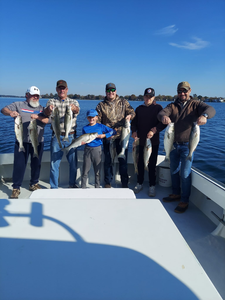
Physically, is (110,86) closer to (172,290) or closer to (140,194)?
(140,194)

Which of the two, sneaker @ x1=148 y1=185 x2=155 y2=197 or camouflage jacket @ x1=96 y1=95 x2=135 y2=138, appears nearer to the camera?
camouflage jacket @ x1=96 y1=95 x2=135 y2=138

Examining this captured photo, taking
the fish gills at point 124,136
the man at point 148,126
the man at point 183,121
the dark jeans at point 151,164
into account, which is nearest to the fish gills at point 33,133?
the fish gills at point 124,136

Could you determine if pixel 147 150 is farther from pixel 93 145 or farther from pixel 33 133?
pixel 33 133

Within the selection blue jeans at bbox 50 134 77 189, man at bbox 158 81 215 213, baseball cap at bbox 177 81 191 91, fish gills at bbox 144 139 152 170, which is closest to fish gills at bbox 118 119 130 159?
fish gills at bbox 144 139 152 170

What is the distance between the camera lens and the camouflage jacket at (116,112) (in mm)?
4613

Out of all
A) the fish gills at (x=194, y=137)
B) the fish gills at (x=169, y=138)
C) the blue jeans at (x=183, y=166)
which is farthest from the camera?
the blue jeans at (x=183, y=166)

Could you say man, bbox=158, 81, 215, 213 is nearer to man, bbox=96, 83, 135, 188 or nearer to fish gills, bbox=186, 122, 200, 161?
fish gills, bbox=186, 122, 200, 161

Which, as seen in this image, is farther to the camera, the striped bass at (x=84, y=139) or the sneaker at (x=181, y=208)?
the striped bass at (x=84, y=139)

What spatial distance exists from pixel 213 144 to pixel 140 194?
9866 millimetres

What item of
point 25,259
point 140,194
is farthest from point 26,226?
point 140,194

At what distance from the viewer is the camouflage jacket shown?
4.61 meters

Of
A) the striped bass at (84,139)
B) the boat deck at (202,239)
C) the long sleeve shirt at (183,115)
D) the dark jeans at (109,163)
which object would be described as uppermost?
the long sleeve shirt at (183,115)

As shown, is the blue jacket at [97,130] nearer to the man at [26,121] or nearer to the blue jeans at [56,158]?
the blue jeans at [56,158]

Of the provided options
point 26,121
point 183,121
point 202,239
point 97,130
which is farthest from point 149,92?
point 202,239
